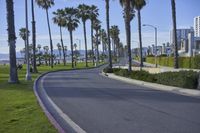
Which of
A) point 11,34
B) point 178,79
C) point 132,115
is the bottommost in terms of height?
point 132,115

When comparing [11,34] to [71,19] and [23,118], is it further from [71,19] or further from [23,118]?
[71,19]

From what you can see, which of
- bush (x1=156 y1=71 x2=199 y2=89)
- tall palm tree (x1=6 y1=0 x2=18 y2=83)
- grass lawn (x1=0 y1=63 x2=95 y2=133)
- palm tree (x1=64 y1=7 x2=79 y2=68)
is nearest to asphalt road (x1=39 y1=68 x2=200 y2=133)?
grass lawn (x1=0 y1=63 x2=95 y2=133)

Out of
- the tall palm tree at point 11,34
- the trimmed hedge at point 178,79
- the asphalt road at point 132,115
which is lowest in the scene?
the asphalt road at point 132,115

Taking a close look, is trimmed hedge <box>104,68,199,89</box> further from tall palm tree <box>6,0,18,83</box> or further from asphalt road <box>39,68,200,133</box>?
A: tall palm tree <box>6,0,18,83</box>

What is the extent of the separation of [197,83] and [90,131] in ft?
51.6

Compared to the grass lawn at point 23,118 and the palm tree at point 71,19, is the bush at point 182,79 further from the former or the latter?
the palm tree at point 71,19

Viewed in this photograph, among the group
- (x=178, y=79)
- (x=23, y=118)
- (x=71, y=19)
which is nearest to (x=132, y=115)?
(x=23, y=118)

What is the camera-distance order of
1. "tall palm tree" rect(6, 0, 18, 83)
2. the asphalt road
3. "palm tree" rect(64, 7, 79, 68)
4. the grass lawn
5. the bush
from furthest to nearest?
1. "palm tree" rect(64, 7, 79, 68)
2. "tall palm tree" rect(6, 0, 18, 83)
3. the bush
4. the asphalt road
5. the grass lawn

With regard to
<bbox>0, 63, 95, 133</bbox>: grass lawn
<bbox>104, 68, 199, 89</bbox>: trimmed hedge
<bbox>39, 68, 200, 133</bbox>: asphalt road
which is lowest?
<bbox>39, 68, 200, 133</bbox>: asphalt road

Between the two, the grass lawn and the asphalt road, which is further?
the asphalt road

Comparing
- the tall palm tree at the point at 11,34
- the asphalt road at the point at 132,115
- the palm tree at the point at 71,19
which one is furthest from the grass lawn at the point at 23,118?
the palm tree at the point at 71,19

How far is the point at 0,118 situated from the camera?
42.1 ft

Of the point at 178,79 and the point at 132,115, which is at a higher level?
the point at 178,79

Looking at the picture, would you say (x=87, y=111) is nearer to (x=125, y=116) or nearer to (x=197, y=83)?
(x=125, y=116)
